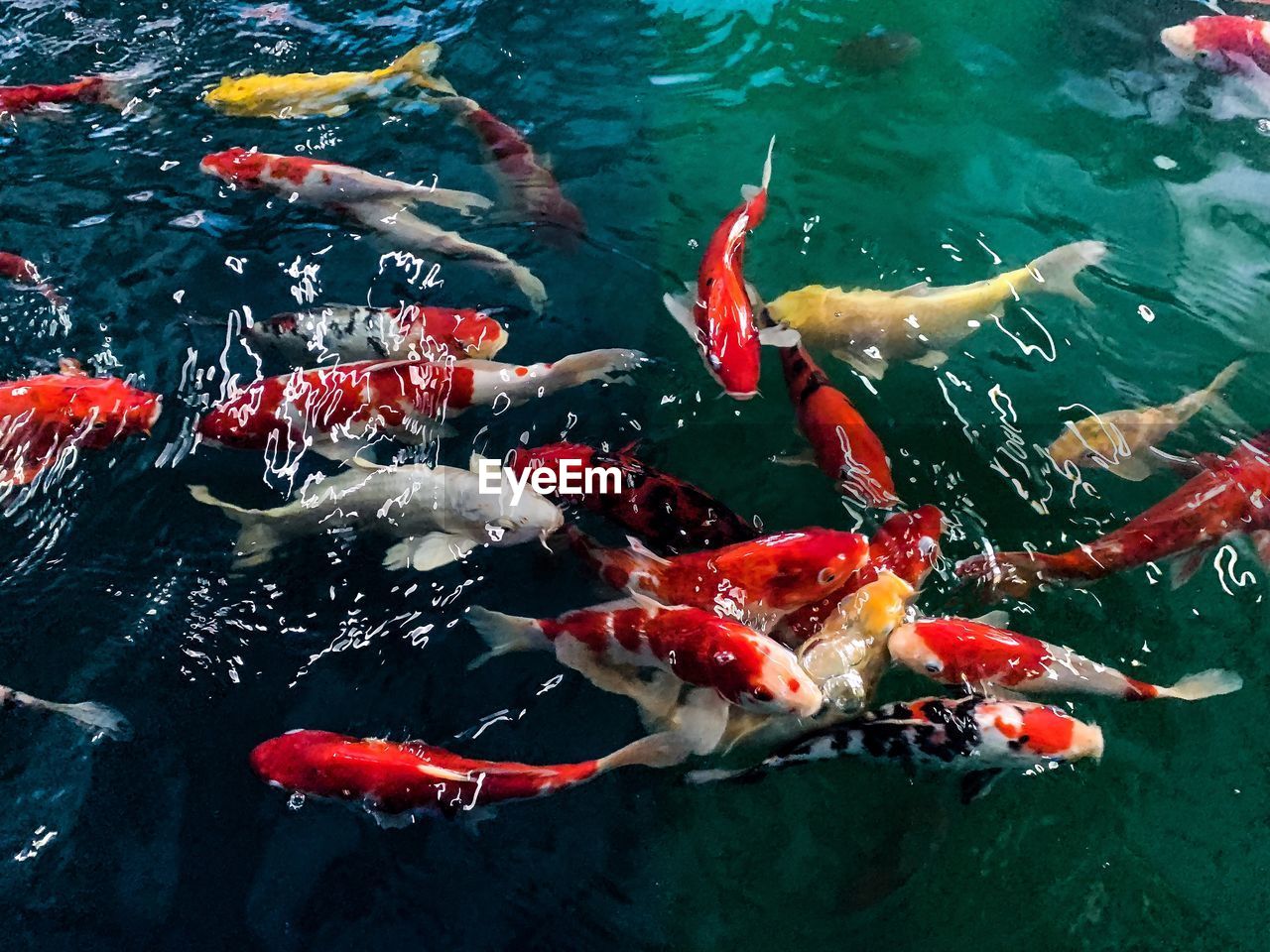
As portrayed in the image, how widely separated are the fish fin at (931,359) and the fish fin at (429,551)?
6.05 ft

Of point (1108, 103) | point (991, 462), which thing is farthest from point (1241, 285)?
point (991, 462)

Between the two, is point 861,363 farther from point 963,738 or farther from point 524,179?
point 524,179

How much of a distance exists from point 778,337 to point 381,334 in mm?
1494

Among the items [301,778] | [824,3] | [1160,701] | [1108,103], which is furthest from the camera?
[824,3]

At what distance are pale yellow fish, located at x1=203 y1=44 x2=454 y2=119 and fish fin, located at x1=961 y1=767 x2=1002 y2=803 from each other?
4177 millimetres

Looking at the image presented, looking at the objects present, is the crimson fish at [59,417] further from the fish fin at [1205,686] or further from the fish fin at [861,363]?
the fish fin at [1205,686]

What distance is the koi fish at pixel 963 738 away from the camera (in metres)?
2.42

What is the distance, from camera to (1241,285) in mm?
4004

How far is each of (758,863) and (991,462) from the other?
1.64 metres

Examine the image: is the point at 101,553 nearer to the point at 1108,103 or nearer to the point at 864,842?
the point at 864,842

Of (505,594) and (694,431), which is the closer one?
(505,594)

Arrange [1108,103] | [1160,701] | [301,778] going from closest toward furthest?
1. [301,778]
2. [1160,701]
3. [1108,103]

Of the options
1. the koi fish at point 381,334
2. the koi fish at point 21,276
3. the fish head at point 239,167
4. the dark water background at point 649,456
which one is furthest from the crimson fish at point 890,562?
the koi fish at point 21,276

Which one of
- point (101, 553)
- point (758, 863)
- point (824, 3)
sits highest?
point (824, 3)
